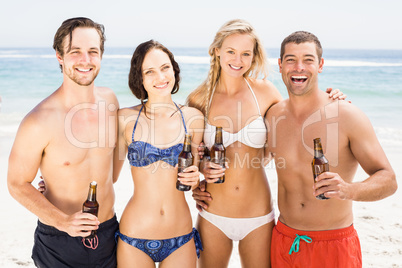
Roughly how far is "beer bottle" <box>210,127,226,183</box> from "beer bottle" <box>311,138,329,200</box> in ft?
2.72

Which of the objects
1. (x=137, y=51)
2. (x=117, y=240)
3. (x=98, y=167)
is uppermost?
(x=137, y=51)

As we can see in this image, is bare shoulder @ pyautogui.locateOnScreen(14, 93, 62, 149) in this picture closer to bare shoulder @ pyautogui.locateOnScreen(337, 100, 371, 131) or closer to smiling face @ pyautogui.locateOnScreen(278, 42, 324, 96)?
→ smiling face @ pyautogui.locateOnScreen(278, 42, 324, 96)

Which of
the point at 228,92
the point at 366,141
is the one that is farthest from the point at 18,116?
the point at 366,141

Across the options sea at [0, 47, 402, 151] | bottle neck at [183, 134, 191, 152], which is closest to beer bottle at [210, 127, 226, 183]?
bottle neck at [183, 134, 191, 152]

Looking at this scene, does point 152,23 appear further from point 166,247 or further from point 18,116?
point 166,247

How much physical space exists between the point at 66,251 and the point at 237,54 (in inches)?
90.9

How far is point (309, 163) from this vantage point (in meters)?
3.30

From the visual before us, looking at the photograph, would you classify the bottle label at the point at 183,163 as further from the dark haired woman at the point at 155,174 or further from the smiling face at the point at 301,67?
the smiling face at the point at 301,67

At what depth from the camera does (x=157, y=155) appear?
3.15 metres

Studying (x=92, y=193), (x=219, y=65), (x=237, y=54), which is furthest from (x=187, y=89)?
(x=92, y=193)

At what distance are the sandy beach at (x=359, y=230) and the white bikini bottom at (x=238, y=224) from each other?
61.5 inches

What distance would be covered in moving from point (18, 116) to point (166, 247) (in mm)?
12209

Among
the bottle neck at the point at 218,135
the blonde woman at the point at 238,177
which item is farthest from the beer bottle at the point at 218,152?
the blonde woman at the point at 238,177

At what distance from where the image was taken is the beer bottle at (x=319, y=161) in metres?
2.86
